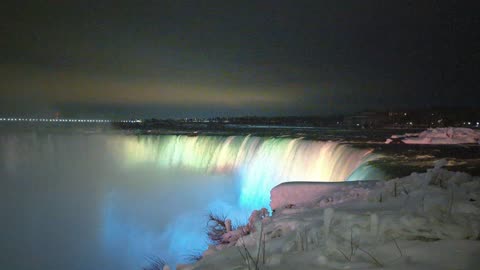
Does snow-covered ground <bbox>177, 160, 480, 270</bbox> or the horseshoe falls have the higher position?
snow-covered ground <bbox>177, 160, 480, 270</bbox>

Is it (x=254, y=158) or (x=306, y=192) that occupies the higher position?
(x=306, y=192)

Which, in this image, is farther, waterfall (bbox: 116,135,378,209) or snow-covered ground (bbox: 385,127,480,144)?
snow-covered ground (bbox: 385,127,480,144)

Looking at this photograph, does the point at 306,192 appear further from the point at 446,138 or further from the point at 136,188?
the point at 136,188

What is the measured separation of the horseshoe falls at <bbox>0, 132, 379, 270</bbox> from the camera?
17062 millimetres

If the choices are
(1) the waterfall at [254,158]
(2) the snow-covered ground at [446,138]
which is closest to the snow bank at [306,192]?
(1) the waterfall at [254,158]

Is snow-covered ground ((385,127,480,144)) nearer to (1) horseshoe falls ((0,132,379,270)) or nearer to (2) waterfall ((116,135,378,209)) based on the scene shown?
(2) waterfall ((116,135,378,209))

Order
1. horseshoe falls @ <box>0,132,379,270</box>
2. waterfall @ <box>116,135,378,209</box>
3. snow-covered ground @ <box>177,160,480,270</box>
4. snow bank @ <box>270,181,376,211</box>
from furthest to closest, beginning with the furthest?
horseshoe falls @ <box>0,132,379,270</box> → waterfall @ <box>116,135,378,209</box> → snow bank @ <box>270,181,376,211</box> → snow-covered ground @ <box>177,160,480,270</box>

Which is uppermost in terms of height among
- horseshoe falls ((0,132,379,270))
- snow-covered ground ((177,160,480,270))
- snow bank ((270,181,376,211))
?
snow-covered ground ((177,160,480,270))

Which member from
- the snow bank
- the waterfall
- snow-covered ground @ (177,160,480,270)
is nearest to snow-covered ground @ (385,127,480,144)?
the waterfall

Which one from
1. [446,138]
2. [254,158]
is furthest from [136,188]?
[446,138]

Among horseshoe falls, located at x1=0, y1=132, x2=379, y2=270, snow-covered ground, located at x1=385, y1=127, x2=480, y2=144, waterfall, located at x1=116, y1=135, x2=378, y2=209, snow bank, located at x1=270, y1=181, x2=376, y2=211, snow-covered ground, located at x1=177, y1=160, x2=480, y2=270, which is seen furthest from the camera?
snow-covered ground, located at x1=385, y1=127, x2=480, y2=144

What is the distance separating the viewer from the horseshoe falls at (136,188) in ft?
56.0

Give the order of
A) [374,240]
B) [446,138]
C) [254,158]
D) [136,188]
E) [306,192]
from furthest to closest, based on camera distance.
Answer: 1. [136,188]
2. [254,158]
3. [446,138]
4. [306,192]
5. [374,240]

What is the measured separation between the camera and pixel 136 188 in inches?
1025
